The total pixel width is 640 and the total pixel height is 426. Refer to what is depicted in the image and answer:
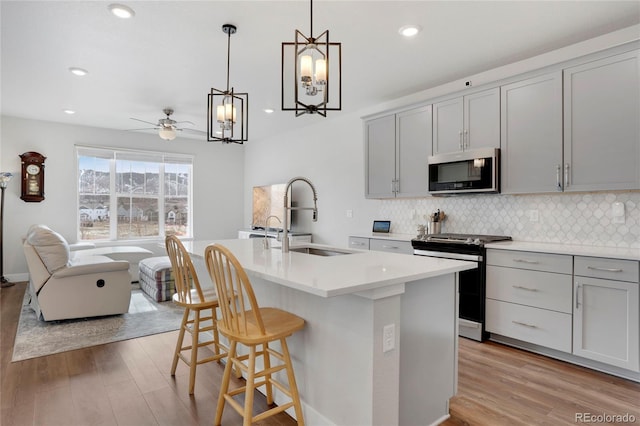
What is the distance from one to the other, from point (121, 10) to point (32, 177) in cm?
452

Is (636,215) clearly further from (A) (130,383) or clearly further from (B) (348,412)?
(A) (130,383)

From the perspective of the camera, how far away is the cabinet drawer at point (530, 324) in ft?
9.25

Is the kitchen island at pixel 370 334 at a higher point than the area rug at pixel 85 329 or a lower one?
higher

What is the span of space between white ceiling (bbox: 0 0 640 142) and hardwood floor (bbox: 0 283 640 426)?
2.66 m

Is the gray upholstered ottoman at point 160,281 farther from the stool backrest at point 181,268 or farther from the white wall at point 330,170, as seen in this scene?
the white wall at point 330,170

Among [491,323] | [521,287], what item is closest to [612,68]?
[521,287]

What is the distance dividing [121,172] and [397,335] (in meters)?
6.52

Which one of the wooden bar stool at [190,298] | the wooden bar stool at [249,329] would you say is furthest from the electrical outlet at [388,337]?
the wooden bar stool at [190,298]

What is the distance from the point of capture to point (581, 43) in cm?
309

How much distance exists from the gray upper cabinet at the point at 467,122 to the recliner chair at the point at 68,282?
148 inches

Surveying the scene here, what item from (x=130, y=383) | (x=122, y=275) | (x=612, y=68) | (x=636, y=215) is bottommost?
(x=130, y=383)

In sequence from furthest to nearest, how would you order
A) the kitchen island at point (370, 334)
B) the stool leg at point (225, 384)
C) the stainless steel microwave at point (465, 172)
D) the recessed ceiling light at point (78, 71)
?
the recessed ceiling light at point (78, 71) < the stainless steel microwave at point (465, 172) < the stool leg at point (225, 384) < the kitchen island at point (370, 334)

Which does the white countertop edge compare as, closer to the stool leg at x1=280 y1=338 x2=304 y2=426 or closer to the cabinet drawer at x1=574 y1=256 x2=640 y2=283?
the stool leg at x1=280 y1=338 x2=304 y2=426

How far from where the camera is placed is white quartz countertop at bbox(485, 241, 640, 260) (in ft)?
8.43
